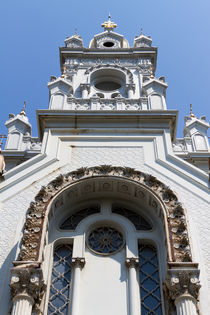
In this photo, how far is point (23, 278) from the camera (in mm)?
9812

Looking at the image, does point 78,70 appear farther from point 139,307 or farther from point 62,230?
point 139,307

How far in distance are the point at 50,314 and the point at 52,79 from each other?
11.0 metres

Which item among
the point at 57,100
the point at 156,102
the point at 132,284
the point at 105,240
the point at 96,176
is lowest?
the point at 132,284

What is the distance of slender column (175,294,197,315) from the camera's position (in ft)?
30.6

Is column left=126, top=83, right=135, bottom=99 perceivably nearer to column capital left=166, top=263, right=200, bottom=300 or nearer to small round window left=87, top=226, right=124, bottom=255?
small round window left=87, top=226, right=124, bottom=255

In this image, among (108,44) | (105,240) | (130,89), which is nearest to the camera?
(105,240)

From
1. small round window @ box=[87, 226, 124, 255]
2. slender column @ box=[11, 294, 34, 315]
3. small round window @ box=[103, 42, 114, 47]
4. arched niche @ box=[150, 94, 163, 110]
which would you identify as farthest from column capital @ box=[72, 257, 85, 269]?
small round window @ box=[103, 42, 114, 47]

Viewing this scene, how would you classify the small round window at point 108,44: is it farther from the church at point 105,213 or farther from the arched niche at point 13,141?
the arched niche at point 13,141

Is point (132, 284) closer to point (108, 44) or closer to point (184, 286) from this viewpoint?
point (184, 286)

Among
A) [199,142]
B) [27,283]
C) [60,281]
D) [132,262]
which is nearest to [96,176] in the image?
[132,262]

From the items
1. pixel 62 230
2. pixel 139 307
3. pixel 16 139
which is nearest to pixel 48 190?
pixel 62 230

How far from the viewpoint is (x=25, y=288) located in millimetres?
9695

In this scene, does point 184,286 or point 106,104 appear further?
point 106,104

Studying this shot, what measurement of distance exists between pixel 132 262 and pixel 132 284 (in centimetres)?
62
